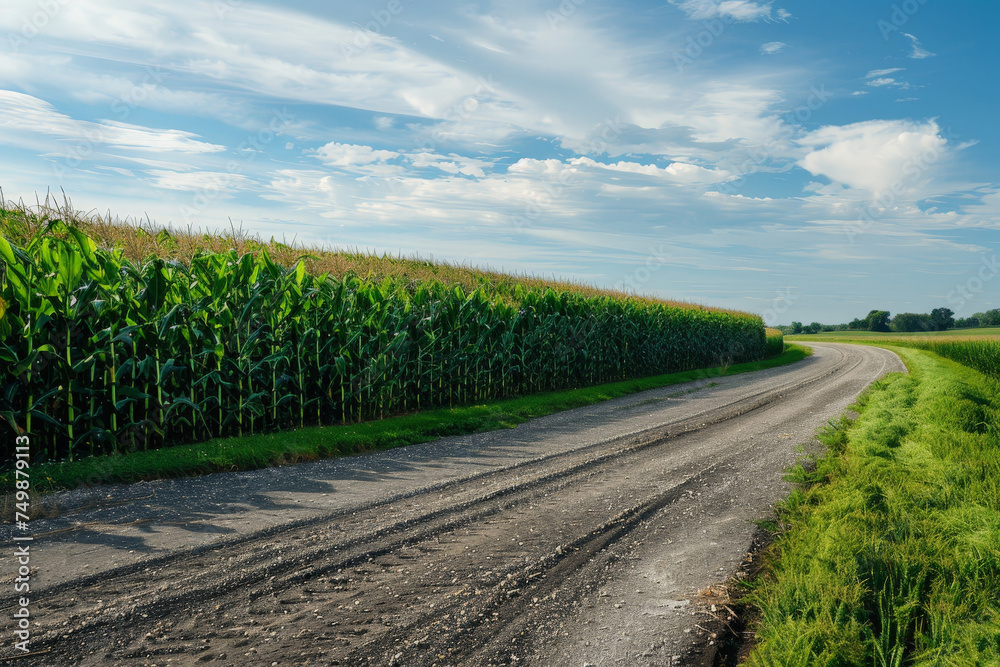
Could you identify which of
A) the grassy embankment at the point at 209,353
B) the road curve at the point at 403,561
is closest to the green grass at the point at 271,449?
the grassy embankment at the point at 209,353

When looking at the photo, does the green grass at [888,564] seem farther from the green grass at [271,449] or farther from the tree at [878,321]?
the tree at [878,321]

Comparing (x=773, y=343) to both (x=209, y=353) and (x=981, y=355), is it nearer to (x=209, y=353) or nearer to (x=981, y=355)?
(x=981, y=355)

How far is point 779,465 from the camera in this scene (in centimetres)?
768

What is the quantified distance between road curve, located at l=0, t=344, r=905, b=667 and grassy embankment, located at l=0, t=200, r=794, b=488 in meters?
1.72

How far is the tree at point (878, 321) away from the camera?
105 m

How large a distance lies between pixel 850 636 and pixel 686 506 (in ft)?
8.56

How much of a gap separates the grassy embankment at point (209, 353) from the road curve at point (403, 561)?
5.63 ft

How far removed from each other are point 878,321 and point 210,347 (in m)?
124

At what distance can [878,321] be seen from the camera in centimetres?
10594

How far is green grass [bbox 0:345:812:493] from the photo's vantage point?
6.47m

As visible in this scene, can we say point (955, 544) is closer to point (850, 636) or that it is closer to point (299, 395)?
point (850, 636)

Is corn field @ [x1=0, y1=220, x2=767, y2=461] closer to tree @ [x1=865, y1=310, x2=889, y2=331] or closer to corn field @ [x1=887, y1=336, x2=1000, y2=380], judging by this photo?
corn field @ [x1=887, y1=336, x2=1000, y2=380]

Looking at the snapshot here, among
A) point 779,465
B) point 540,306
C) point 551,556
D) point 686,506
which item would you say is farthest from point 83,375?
point 540,306

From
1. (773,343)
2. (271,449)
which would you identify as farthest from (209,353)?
(773,343)
